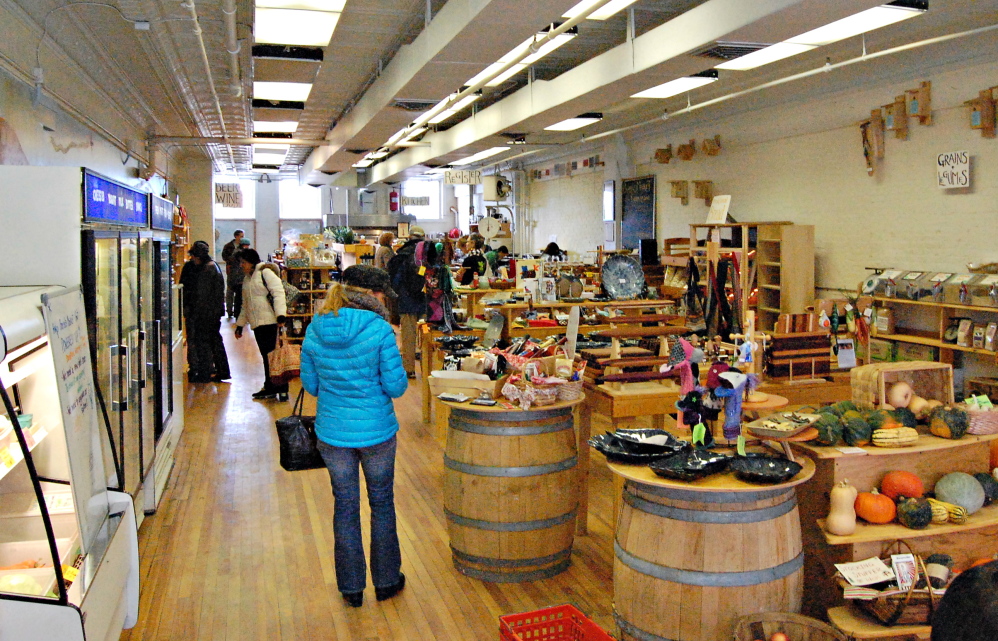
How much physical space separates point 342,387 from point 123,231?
161cm

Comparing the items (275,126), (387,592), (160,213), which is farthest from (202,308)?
(387,592)

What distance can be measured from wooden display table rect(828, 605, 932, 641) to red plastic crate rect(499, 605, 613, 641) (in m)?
0.97

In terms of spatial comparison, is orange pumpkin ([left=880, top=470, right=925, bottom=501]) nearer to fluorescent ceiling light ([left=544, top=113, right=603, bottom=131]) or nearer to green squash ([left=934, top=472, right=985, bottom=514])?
green squash ([left=934, top=472, right=985, bottom=514])

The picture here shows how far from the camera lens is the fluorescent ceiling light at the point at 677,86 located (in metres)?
8.12

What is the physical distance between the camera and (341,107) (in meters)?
11.6

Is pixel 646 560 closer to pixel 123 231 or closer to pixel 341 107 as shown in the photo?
pixel 123 231

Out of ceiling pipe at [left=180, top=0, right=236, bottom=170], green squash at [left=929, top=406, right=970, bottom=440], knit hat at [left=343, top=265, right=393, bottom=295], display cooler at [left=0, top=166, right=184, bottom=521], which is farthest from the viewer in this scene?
ceiling pipe at [left=180, top=0, right=236, bottom=170]

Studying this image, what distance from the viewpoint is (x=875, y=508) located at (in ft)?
10.5

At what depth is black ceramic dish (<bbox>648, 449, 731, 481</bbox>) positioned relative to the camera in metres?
2.90

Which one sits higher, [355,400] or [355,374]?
[355,374]

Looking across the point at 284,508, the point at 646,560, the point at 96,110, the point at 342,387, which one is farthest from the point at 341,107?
the point at 646,560

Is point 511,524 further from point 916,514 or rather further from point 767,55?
point 767,55

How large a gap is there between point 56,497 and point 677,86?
7229mm

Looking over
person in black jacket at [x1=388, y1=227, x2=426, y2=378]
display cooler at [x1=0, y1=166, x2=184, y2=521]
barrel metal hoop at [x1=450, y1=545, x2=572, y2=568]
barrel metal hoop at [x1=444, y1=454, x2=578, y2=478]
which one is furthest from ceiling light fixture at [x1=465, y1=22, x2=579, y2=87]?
barrel metal hoop at [x1=450, y1=545, x2=572, y2=568]
